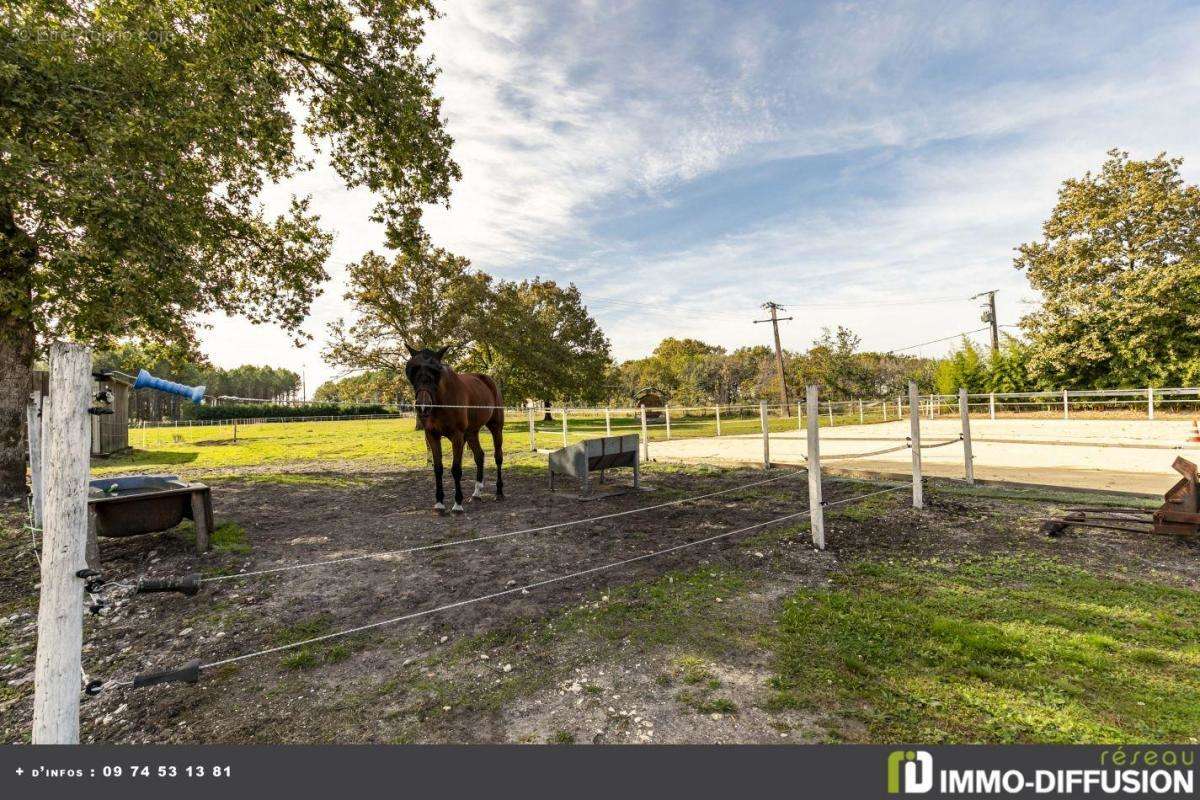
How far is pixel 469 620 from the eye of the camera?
3656mm

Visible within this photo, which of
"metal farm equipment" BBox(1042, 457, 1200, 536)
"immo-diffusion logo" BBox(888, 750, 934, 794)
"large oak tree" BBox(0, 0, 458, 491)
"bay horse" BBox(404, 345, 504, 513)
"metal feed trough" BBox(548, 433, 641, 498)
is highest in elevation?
"large oak tree" BBox(0, 0, 458, 491)

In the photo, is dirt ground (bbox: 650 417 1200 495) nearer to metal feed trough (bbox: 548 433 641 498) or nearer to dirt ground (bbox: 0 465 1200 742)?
dirt ground (bbox: 0 465 1200 742)

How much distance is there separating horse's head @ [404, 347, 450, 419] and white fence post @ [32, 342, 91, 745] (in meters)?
4.65

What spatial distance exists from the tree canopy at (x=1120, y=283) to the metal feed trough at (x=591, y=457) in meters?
30.0

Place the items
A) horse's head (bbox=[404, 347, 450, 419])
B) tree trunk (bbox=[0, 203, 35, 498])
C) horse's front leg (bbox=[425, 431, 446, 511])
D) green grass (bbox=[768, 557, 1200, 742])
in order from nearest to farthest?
green grass (bbox=[768, 557, 1200, 742]) < horse's head (bbox=[404, 347, 450, 419]) < horse's front leg (bbox=[425, 431, 446, 511]) < tree trunk (bbox=[0, 203, 35, 498])

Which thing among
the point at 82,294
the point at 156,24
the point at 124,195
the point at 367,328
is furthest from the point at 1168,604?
the point at 367,328

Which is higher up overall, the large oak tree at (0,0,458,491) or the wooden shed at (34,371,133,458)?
the large oak tree at (0,0,458,491)

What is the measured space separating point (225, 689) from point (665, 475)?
8644 millimetres

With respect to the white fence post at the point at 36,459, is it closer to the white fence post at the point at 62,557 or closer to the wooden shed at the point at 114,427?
the white fence post at the point at 62,557

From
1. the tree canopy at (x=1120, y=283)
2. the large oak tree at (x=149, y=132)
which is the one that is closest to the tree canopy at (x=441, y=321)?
the large oak tree at (x=149, y=132)

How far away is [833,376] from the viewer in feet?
128

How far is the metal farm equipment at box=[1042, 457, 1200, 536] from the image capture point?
15.6 feet

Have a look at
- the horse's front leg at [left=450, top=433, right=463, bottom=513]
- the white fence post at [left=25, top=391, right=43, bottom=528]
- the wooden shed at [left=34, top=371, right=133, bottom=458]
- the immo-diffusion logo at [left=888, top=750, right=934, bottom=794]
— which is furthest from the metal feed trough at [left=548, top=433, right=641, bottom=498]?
the wooden shed at [left=34, top=371, right=133, bottom=458]

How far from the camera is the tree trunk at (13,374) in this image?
25.0ft
